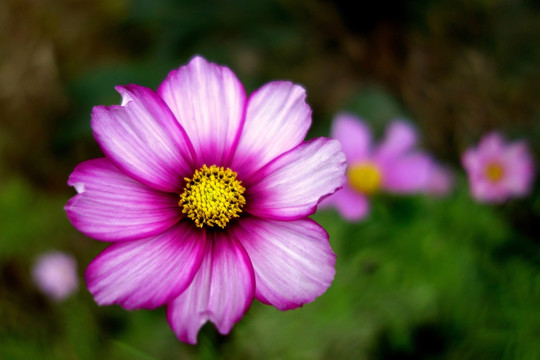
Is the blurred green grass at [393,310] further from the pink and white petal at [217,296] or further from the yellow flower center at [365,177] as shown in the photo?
the pink and white petal at [217,296]

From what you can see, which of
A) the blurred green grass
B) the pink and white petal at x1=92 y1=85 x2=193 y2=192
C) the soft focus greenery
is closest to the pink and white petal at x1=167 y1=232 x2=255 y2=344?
the pink and white petal at x1=92 y1=85 x2=193 y2=192

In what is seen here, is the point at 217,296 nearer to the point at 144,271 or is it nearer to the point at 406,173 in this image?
the point at 144,271

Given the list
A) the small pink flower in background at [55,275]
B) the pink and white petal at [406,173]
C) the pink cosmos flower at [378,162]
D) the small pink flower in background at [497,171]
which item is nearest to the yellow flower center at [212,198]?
the pink cosmos flower at [378,162]

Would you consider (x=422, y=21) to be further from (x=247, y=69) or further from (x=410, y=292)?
(x=410, y=292)

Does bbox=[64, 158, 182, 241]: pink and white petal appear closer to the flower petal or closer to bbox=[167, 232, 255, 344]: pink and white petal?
bbox=[167, 232, 255, 344]: pink and white petal

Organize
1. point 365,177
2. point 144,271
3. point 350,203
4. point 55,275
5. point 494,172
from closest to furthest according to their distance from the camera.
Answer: point 144,271 → point 350,203 → point 365,177 → point 494,172 → point 55,275

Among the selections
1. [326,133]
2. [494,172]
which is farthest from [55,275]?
[494,172]
